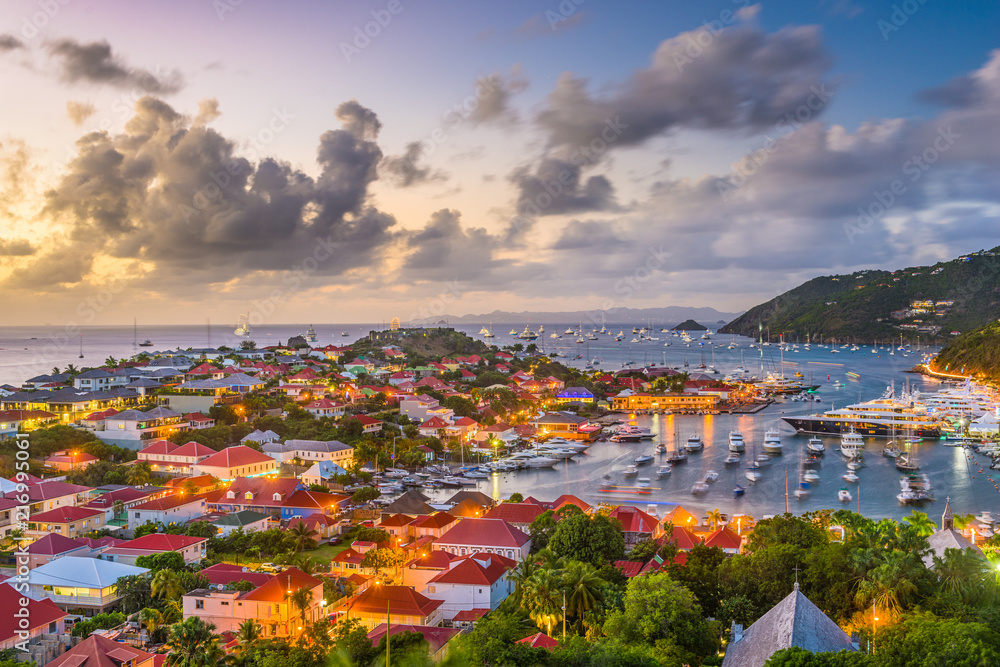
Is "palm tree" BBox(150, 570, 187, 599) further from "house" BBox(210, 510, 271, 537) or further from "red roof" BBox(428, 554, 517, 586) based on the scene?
"red roof" BBox(428, 554, 517, 586)

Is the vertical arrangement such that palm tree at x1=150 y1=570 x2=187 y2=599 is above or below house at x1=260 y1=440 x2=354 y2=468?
above

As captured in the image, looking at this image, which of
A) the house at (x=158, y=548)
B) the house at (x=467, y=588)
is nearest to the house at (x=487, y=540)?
the house at (x=467, y=588)

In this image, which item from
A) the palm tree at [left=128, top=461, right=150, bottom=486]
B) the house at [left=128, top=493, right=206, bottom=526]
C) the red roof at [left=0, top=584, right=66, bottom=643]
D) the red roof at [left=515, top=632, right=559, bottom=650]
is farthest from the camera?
the palm tree at [left=128, top=461, right=150, bottom=486]

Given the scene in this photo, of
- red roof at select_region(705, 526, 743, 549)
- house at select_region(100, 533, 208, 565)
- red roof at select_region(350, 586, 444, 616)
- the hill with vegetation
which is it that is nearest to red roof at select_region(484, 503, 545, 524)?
red roof at select_region(705, 526, 743, 549)

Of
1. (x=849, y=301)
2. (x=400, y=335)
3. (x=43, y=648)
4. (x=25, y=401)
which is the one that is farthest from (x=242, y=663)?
(x=849, y=301)

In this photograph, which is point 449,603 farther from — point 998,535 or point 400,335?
point 400,335

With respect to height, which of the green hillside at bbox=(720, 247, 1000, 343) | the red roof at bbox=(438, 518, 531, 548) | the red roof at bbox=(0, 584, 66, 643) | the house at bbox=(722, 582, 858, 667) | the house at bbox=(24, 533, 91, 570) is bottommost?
the red roof at bbox=(438, 518, 531, 548)

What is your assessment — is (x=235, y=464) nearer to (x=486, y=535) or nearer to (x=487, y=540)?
(x=486, y=535)

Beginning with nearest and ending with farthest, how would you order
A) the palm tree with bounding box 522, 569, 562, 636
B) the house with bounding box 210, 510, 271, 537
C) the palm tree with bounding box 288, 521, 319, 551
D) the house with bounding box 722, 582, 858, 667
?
the house with bounding box 722, 582, 858, 667, the palm tree with bounding box 522, 569, 562, 636, the palm tree with bounding box 288, 521, 319, 551, the house with bounding box 210, 510, 271, 537
